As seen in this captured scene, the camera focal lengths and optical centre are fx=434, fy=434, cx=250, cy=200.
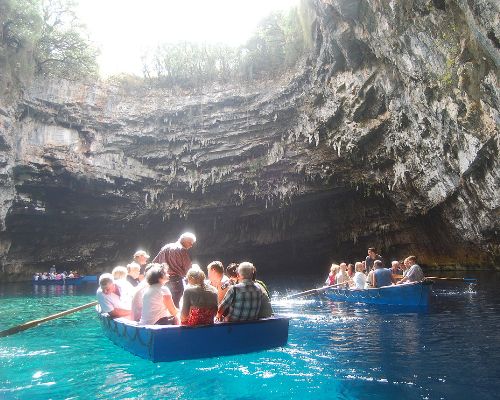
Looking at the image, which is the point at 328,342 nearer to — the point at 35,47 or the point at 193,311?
the point at 193,311

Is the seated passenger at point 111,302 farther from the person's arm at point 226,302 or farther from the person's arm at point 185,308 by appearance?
the person's arm at point 226,302

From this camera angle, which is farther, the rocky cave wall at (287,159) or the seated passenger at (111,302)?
the rocky cave wall at (287,159)

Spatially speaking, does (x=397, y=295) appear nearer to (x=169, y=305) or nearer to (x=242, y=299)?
(x=242, y=299)

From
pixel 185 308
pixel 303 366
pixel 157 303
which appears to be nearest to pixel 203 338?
pixel 185 308

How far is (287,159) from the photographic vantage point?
23.6 metres

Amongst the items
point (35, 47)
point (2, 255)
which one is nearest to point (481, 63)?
point (35, 47)

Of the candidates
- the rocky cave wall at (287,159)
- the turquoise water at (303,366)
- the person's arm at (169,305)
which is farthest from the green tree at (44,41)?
the person's arm at (169,305)

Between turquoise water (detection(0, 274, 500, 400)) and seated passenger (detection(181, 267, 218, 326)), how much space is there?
71 cm

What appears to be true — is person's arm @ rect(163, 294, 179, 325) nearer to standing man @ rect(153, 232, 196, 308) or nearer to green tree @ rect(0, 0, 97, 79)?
standing man @ rect(153, 232, 196, 308)

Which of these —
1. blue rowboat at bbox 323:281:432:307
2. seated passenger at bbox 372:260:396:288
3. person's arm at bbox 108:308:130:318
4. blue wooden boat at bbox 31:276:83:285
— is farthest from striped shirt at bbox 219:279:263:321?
blue wooden boat at bbox 31:276:83:285

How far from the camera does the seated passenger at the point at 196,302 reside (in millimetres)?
6207

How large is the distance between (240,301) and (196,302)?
673mm

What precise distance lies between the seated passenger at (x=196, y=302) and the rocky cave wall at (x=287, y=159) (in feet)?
31.6

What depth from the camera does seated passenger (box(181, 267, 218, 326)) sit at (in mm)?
6207
